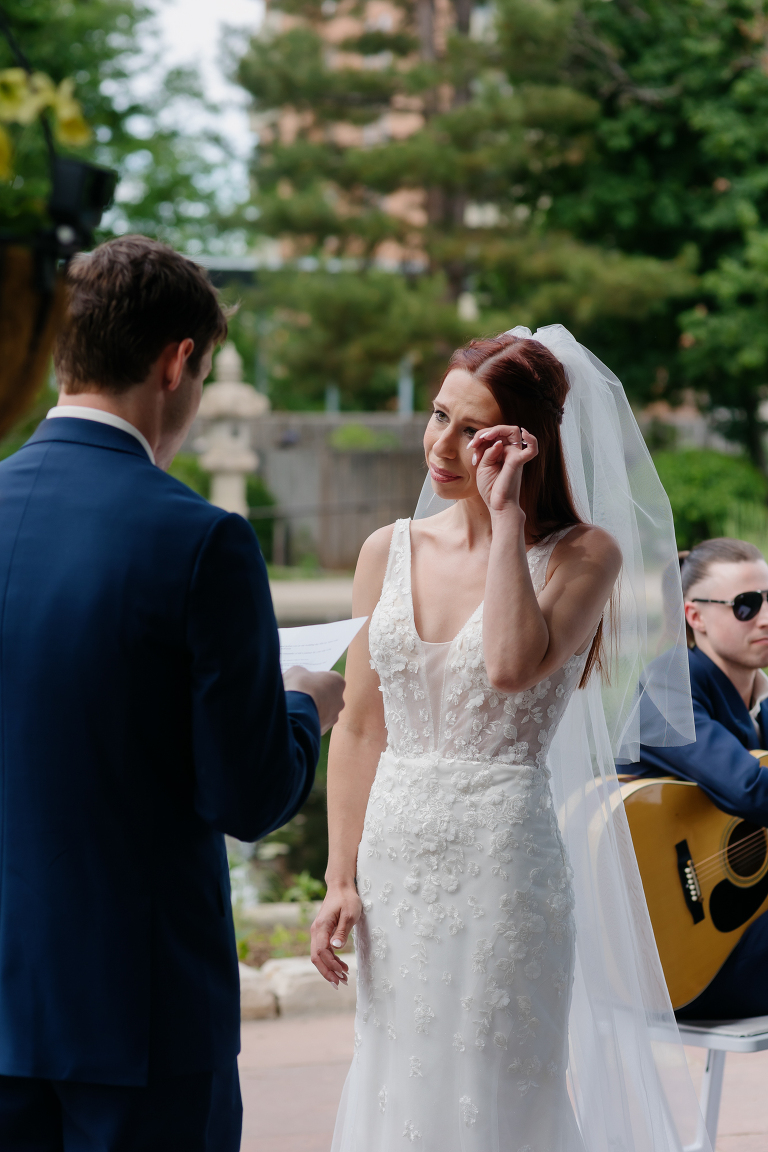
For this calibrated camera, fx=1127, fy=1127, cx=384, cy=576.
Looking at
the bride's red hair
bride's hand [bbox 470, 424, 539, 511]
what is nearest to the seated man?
the bride's red hair

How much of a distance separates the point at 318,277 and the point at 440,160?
7.75 ft

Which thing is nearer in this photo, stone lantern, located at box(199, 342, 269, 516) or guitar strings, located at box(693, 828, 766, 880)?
guitar strings, located at box(693, 828, 766, 880)

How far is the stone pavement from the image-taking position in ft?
10.8

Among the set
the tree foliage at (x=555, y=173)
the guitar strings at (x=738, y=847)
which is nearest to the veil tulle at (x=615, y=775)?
the guitar strings at (x=738, y=847)

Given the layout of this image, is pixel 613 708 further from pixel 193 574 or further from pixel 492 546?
pixel 193 574

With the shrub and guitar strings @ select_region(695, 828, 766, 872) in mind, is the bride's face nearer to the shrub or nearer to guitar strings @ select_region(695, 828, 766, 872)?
guitar strings @ select_region(695, 828, 766, 872)

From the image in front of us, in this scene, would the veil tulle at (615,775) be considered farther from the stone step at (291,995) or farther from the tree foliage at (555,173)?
the tree foliage at (555,173)

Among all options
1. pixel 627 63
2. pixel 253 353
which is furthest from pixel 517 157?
pixel 253 353

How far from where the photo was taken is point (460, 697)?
2.30 m

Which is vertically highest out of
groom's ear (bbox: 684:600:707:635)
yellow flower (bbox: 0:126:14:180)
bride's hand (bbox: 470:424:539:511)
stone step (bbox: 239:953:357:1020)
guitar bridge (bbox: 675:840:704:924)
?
yellow flower (bbox: 0:126:14:180)

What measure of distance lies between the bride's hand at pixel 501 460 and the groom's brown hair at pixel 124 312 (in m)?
0.78

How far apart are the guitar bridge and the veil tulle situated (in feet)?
0.89

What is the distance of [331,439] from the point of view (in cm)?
2494

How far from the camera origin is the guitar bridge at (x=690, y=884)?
281 centimetres
